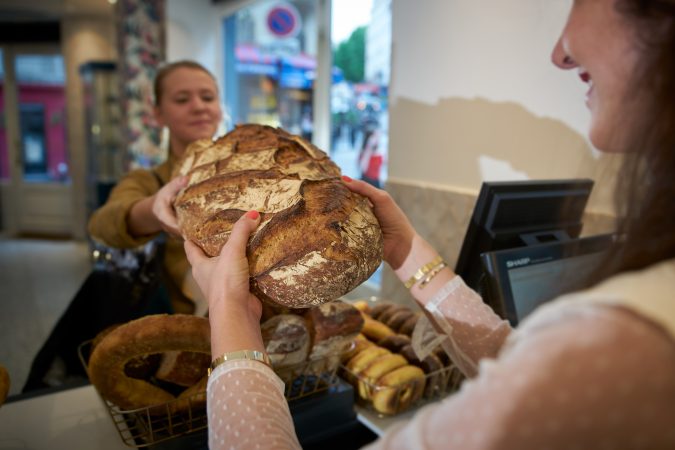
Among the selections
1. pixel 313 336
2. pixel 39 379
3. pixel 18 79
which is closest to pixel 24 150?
pixel 18 79

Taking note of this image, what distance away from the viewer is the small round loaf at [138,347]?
Answer: 80 centimetres

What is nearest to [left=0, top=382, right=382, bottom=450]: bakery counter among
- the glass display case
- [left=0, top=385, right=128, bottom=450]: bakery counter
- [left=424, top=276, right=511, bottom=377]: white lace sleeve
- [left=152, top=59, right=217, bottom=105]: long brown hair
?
[left=0, top=385, right=128, bottom=450]: bakery counter

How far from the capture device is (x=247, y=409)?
22.3 inches

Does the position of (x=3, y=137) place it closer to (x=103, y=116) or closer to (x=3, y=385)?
(x=103, y=116)

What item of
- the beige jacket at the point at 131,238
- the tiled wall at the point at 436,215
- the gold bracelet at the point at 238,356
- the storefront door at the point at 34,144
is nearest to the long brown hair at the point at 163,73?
the beige jacket at the point at 131,238

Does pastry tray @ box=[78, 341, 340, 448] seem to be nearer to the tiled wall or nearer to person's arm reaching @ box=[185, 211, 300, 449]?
person's arm reaching @ box=[185, 211, 300, 449]

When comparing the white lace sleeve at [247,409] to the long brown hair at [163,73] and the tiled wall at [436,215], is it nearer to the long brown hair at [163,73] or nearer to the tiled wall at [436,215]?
the tiled wall at [436,215]

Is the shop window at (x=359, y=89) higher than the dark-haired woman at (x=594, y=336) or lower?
higher

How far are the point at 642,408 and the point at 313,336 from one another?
0.67 m

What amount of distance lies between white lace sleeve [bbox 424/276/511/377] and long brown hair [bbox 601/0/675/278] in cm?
48

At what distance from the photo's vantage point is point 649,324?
1.10ft

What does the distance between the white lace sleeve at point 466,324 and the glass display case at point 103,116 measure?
467cm

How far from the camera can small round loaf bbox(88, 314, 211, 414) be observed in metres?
0.80

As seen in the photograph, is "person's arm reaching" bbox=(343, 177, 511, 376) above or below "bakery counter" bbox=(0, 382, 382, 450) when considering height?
above
